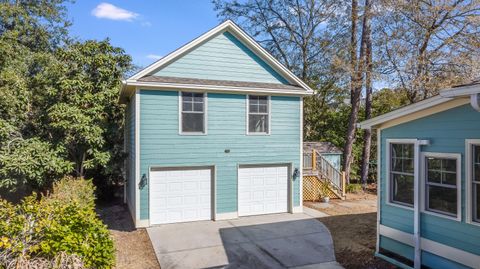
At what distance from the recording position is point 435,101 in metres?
6.37

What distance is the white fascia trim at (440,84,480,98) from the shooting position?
203 inches

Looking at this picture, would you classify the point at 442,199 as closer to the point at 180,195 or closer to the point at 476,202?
the point at 476,202

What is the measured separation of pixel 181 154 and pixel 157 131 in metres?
1.11

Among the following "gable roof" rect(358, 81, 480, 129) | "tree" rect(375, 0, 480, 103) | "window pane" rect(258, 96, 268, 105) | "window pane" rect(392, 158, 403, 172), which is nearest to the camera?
"gable roof" rect(358, 81, 480, 129)

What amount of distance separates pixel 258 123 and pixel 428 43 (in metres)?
10.5

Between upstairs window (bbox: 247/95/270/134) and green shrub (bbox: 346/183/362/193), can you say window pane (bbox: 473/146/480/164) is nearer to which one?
upstairs window (bbox: 247/95/270/134)

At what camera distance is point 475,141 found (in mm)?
5840

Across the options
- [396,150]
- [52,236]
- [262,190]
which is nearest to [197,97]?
[262,190]

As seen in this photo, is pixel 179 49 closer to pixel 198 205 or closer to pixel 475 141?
pixel 198 205

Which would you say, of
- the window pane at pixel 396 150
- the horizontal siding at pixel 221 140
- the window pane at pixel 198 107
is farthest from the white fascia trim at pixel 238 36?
the window pane at pixel 396 150

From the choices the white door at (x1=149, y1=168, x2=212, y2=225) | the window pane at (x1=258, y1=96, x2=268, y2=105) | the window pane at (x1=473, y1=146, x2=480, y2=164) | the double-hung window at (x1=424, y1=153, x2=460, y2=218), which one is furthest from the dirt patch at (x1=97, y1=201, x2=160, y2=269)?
the window pane at (x1=473, y1=146, x2=480, y2=164)

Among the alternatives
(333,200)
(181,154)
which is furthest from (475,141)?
(333,200)

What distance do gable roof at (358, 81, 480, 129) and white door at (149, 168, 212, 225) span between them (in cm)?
577

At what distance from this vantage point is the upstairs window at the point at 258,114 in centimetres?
1187
